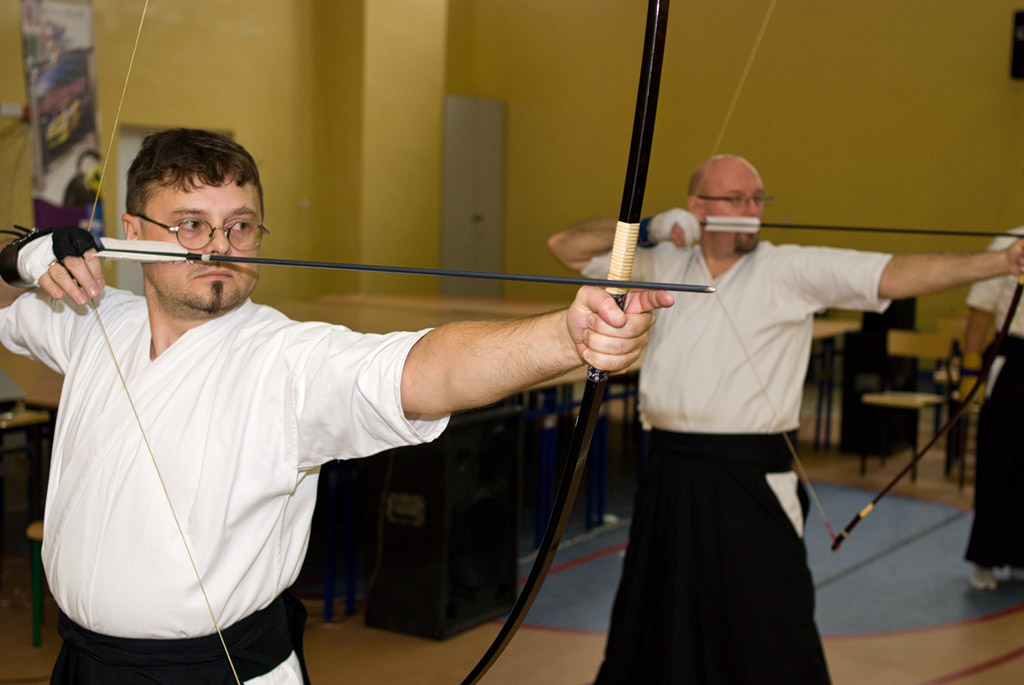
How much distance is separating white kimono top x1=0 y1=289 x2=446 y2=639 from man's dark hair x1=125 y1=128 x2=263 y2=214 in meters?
0.17

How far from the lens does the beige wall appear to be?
2.35m

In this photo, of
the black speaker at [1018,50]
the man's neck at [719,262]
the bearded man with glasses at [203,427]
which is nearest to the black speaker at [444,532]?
the man's neck at [719,262]

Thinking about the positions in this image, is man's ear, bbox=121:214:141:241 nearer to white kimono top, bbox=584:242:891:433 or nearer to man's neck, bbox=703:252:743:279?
white kimono top, bbox=584:242:891:433

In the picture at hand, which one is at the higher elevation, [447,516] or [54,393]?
[54,393]

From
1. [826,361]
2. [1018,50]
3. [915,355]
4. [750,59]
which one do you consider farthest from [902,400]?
[1018,50]

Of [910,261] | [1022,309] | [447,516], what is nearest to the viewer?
[910,261]

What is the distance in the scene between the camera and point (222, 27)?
4609mm

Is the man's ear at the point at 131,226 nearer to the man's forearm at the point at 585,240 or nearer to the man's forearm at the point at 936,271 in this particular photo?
the man's forearm at the point at 585,240

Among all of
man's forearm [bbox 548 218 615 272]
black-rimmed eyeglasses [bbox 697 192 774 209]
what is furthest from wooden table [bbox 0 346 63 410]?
black-rimmed eyeglasses [bbox 697 192 774 209]

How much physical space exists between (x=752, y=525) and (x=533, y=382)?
113 centimetres

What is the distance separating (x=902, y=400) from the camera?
14.0 ft

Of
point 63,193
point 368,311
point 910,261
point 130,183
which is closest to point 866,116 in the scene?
point 910,261

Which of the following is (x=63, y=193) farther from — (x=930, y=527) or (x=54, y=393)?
(x=930, y=527)

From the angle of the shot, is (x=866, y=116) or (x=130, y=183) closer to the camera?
(x=130, y=183)
